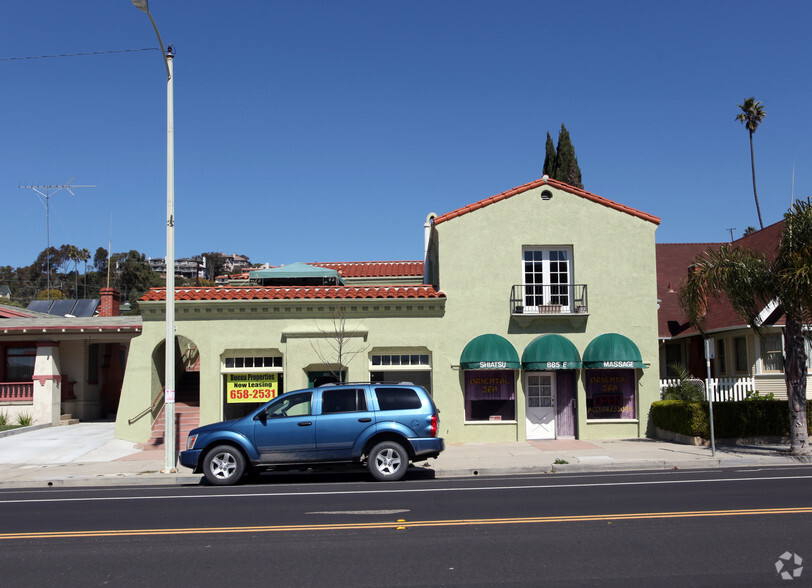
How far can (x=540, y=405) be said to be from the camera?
20781 mm

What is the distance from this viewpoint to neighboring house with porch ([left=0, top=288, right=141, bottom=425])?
80.6 feet

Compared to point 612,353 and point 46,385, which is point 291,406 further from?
point 46,385

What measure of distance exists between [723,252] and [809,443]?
5.36m

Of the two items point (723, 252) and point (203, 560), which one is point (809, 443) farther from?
point (203, 560)

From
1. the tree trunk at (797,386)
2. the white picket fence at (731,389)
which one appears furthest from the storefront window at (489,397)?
the tree trunk at (797,386)

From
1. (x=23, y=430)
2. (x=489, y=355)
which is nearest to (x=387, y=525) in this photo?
(x=489, y=355)

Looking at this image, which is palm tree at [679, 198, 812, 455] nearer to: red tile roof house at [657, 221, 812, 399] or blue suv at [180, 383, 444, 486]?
red tile roof house at [657, 221, 812, 399]

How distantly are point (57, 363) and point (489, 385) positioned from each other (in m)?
15.1

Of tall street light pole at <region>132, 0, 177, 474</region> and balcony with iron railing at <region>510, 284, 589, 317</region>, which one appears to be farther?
balcony with iron railing at <region>510, 284, 589, 317</region>

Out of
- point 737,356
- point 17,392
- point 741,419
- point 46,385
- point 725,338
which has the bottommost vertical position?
point 741,419

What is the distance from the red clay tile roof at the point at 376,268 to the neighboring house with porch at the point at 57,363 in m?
8.14

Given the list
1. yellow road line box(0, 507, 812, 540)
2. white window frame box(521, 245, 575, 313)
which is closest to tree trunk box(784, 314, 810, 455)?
white window frame box(521, 245, 575, 313)

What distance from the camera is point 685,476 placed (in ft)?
45.6

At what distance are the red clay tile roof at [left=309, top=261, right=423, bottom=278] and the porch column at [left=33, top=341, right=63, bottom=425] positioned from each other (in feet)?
34.5
